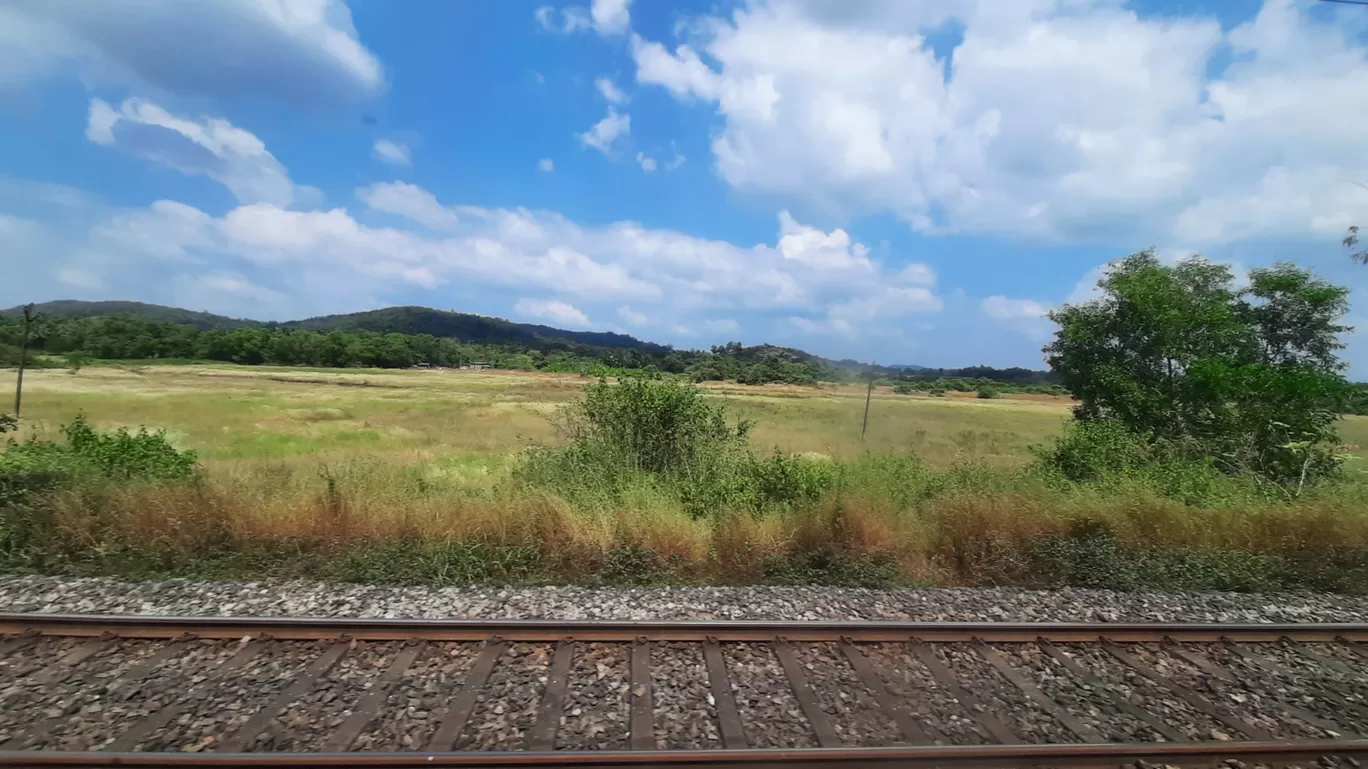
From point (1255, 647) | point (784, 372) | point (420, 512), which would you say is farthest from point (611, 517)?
point (784, 372)

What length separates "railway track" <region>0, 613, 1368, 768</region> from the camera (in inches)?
157

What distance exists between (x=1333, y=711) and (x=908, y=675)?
312 cm

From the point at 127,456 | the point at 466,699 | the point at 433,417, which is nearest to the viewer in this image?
the point at 466,699

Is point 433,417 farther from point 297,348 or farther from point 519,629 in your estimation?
point 297,348

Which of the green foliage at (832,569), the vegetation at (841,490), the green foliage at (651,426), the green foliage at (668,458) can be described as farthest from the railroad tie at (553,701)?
the green foliage at (651,426)

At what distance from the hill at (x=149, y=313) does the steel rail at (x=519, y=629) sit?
61883mm

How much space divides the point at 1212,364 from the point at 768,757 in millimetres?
16349

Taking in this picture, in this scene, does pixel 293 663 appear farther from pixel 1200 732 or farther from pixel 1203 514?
pixel 1203 514

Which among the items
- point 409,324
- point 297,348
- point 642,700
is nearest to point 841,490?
point 642,700

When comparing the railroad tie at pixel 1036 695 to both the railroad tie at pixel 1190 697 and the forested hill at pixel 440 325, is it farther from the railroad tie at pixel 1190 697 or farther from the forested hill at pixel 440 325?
the forested hill at pixel 440 325

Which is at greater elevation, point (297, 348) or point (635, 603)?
point (297, 348)

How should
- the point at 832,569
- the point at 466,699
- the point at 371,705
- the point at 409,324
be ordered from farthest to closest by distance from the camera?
the point at 409,324 → the point at 832,569 → the point at 466,699 → the point at 371,705

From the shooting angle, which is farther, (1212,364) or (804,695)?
(1212,364)

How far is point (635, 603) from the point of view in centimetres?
644
